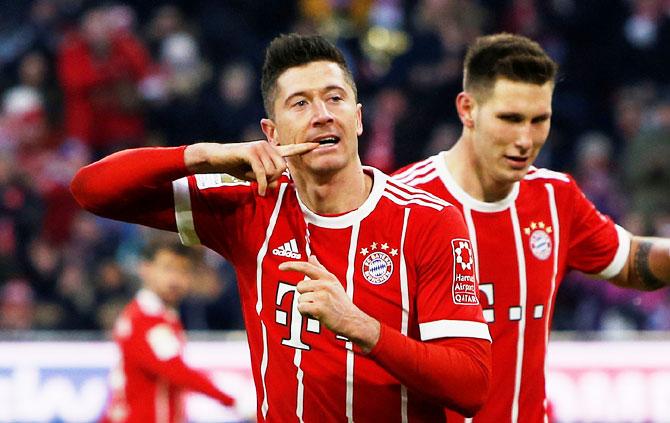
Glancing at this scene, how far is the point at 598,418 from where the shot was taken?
8039 mm

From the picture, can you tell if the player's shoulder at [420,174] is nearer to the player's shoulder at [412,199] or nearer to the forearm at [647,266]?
the player's shoulder at [412,199]

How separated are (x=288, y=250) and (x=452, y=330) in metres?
0.58

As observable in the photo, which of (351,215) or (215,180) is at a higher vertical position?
(215,180)

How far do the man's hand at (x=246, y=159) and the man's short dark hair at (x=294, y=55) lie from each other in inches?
10.9


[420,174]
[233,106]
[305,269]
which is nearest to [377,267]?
[305,269]

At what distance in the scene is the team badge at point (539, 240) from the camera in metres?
4.45

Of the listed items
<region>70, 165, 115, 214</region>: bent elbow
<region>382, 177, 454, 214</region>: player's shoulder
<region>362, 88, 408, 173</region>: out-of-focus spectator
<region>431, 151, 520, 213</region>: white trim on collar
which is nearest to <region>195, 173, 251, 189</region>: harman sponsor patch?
<region>70, 165, 115, 214</region>: bent elbow

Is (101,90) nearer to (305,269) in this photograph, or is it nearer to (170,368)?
(170,368)

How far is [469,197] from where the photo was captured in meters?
4.45

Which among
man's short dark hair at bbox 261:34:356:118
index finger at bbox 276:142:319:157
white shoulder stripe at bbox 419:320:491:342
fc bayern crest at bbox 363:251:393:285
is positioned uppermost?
man's short dark hair at bbox 261:34:356:118

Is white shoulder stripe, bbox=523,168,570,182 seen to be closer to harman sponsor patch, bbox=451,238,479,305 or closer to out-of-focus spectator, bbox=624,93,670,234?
harman sponsor patch, bbox=451,238,479,305

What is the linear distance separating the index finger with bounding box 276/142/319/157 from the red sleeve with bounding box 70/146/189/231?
0.31 m

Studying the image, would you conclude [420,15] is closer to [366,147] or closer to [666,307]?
[366,147]

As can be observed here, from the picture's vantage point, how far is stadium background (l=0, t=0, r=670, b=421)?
32.6ft
